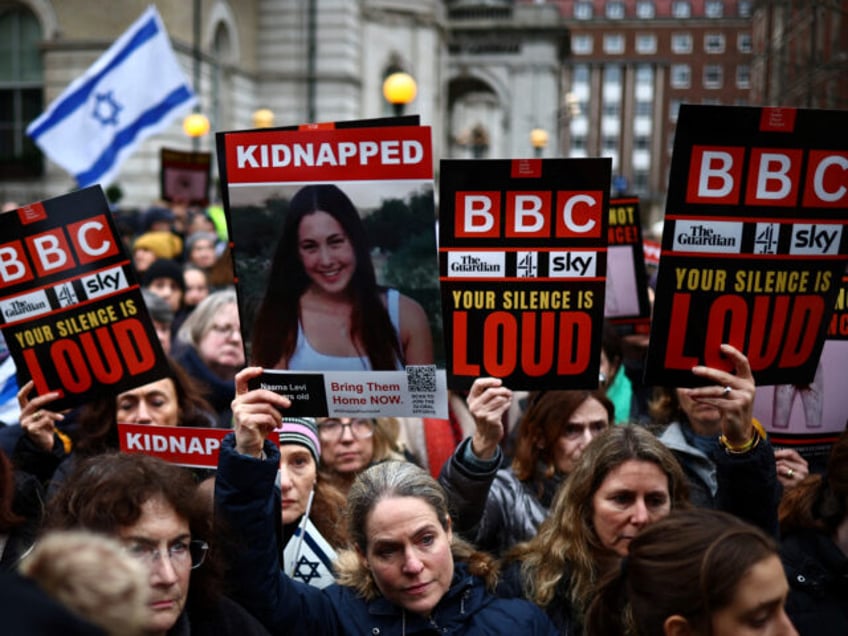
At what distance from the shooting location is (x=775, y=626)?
2428mm

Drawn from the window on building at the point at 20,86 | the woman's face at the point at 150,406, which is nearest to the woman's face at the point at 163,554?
the woman's face at the point at 150,406

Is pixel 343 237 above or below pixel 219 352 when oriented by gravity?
above

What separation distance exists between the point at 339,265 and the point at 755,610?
173 cm

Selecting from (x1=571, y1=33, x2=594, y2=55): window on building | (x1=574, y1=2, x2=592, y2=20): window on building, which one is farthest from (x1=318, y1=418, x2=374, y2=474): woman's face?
(x1=574, y1=2, x2=592, y2=20): window on building

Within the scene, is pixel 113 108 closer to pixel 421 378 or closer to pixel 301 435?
pixel 301 435

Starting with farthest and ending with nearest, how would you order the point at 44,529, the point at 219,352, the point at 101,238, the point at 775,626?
the point at 219,352
the point at 101,238
the point at 44,529
the point at 775,626

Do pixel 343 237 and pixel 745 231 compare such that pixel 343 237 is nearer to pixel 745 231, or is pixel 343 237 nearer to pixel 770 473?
pixel 745 231

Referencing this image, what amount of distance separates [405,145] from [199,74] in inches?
960

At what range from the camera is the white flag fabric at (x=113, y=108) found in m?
9.70

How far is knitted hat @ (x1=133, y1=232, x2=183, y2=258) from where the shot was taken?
9.50 m

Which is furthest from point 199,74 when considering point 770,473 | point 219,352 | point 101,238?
point 770,473

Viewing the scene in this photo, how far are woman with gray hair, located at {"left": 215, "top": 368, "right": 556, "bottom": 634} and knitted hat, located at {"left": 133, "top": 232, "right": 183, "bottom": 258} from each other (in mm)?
6560

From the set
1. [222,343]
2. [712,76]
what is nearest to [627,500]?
[222,343]

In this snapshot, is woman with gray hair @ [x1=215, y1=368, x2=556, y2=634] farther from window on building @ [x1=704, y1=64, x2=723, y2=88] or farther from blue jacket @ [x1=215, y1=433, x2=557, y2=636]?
window on building @ [x1=704, y1=64, x2=723, y2=88]
